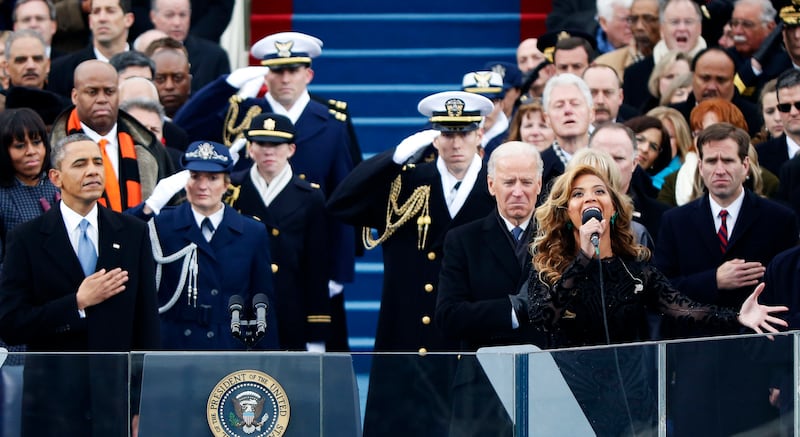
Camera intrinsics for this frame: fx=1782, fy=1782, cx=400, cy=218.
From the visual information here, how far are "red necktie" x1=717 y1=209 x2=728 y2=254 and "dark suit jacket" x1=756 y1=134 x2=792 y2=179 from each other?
1130 millimetres

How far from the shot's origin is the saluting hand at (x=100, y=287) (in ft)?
22.4

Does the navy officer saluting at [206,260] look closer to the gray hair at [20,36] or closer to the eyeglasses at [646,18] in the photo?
the gray hair at [20,36]

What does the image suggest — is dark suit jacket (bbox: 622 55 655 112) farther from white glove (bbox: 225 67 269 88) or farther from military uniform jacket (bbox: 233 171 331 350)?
military uniform jacket (bbox: 233 171 331 350)

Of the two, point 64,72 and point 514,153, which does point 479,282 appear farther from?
point 64,72

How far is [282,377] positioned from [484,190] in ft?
9.08

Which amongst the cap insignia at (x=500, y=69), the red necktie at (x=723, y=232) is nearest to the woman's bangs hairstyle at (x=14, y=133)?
the red necktie at (x=723, y=232)

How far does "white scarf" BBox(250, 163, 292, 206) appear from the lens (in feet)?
28.6

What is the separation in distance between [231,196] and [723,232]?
245 centimetres

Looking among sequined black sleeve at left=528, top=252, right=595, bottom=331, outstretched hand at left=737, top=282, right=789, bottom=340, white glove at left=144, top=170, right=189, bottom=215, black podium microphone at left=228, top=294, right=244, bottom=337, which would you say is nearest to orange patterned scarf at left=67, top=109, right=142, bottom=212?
white glove at left=144, top=170, right=189, bottom=215

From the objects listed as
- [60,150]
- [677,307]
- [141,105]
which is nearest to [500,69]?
[141,105]

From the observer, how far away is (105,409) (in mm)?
5402

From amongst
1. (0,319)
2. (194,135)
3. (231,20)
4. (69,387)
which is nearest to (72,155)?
(0,319)

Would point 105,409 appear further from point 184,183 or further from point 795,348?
point 184,183

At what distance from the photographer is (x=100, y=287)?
22.5ft
